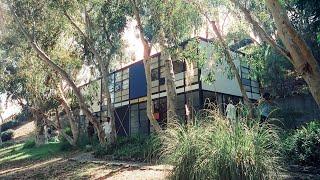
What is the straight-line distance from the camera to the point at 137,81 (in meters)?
28.8

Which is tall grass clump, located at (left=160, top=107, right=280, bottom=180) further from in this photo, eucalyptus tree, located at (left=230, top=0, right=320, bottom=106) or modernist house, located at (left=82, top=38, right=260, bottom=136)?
modernist house, located at (left=82, top=38, right=260, bottom=136)

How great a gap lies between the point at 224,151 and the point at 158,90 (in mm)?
20061

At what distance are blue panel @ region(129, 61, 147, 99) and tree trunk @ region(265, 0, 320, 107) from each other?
2096cm

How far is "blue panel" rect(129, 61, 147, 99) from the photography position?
2820 cm

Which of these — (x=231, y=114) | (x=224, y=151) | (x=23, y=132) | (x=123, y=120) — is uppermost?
(x=23, y=132)

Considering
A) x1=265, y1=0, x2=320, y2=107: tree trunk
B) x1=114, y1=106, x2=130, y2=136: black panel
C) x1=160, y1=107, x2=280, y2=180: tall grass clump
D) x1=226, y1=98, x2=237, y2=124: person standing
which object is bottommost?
x1=160, y1=107, x2=280, y2=180: tall grass clump

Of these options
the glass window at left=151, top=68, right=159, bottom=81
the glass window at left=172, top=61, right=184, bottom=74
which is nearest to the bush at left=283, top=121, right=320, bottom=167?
the glass window at left=172, top=61, right=184, bottom=74

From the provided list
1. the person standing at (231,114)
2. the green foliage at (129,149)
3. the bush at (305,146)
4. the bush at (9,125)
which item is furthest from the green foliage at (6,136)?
the person standing at (231,114)

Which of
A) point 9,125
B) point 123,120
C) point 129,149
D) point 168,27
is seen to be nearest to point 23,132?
point 9,125

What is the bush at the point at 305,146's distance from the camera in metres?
11.3

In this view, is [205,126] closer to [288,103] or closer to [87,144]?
[87,144]

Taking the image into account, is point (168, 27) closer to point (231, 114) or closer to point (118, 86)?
point (231, 114)

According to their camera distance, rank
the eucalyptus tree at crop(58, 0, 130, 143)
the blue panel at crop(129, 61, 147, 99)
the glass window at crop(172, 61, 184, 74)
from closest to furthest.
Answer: the eucalyptus tree at crop(58, 0, 130, 143) < the glass window at crop(172, 61, 184, 74) < the blue panel at crop(129, 61, 147, 99)

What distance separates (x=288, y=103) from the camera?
26062 millimetres
